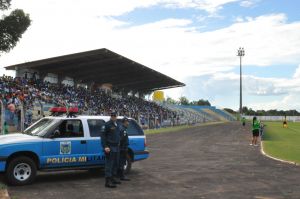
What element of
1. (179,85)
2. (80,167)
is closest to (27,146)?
(80,167)

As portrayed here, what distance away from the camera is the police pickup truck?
10.1 metres

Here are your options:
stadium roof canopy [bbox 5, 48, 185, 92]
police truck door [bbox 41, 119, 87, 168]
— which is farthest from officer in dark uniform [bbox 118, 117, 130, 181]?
stadium roof canopy [bbox 5, 48, 185, 92]

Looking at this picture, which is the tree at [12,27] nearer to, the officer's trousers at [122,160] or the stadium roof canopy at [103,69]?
the officer's trousers at [122,160]

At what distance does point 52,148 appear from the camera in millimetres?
10664

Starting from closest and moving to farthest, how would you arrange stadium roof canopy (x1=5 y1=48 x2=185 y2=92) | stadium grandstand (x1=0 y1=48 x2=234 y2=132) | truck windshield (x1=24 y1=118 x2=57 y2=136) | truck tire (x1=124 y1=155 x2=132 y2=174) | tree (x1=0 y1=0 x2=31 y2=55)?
truck windshield (x1=24 y1=118 x2=57 y2=136) → truck tire (x1=124 y1=155 x2=132 y2=174) → tree (x1=0 y1=0 x2=31 y2=55) → stadium grandstand (x1=0 y1=48 x2=234 y2=132) → stadium roof canopy (x1=5 y1=48 x2=185 y2=92)

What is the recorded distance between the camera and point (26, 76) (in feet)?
129

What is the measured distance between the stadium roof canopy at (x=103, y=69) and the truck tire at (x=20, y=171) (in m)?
29.7

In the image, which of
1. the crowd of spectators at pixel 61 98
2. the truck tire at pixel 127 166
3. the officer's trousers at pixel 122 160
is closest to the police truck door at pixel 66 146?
the officer's trousers at pixel 122 160

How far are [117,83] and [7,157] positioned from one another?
49292mm

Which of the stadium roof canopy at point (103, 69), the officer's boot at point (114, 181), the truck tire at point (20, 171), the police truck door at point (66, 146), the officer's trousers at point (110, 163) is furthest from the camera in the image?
the stadium roof canopy at point (103, 69)

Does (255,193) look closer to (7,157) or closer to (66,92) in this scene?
(7,157)

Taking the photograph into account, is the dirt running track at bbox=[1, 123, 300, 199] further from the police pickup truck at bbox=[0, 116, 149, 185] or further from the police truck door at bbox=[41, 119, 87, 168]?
the police truck door at bbox=[41, 119, 87, 168]

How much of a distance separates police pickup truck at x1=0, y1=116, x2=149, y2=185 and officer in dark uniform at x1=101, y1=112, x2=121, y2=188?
1.15m

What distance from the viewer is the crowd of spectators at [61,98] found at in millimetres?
26528
